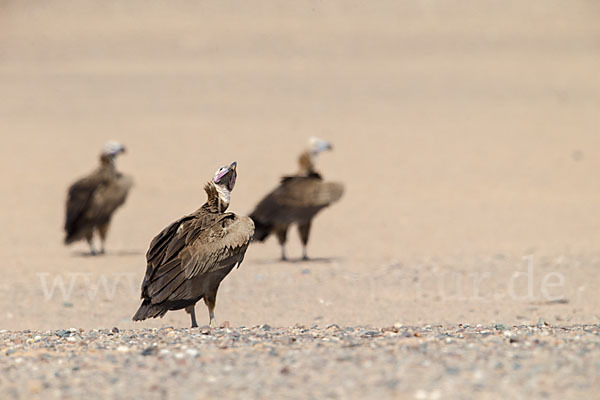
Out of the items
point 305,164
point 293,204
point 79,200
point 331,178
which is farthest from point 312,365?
point 331,178

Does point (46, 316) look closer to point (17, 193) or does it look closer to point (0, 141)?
point (17, 193)

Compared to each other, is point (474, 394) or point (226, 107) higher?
point (226, 107)

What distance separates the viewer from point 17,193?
88.3 ft

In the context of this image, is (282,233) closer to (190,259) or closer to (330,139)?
(190,259)

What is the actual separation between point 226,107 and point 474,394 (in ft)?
112

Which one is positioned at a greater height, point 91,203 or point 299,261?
point 91,203

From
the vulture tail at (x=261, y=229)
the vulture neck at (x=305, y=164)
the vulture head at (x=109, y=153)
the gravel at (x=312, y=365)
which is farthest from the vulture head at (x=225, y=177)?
the vulture head at (x=109, y=153)

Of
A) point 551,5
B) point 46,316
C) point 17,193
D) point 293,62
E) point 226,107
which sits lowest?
point 46,316

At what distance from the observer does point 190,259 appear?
30.6ft

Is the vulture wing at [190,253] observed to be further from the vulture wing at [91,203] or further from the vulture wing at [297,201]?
the vulture wing at [91,203]

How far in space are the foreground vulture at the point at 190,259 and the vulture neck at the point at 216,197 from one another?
0.23 m

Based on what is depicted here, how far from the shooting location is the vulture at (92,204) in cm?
1761

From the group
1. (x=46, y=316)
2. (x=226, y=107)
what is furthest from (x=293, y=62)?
(x=46, y=316)

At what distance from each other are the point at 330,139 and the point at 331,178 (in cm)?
554
